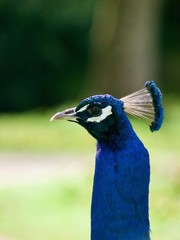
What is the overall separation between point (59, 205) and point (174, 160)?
1.48 metres

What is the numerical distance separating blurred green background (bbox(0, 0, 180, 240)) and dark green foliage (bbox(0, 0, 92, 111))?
0.07ft

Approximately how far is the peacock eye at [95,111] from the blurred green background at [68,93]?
2.64 meters

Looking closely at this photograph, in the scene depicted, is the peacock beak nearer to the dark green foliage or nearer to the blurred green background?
the blurred green background

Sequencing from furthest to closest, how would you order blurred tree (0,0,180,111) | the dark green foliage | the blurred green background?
the dark green foliage, blurred tree (0,0,180,111), the blurred green background

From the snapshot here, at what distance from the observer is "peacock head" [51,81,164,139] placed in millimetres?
3336

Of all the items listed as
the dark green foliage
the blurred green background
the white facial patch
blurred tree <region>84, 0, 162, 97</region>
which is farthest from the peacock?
the dark green foliage

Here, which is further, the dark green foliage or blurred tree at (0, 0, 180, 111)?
the dark green foliage

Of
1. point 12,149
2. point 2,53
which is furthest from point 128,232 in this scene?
point 2,53

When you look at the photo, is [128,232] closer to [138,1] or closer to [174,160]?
[174,160]

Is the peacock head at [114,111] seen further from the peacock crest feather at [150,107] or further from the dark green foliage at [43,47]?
the dark green foliage at [43,47]

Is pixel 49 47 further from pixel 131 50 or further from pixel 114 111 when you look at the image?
pixel 114 111

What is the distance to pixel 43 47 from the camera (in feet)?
64.5

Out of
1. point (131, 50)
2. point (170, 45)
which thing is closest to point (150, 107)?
point (131, 50)

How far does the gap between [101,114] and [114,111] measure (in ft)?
0.16
